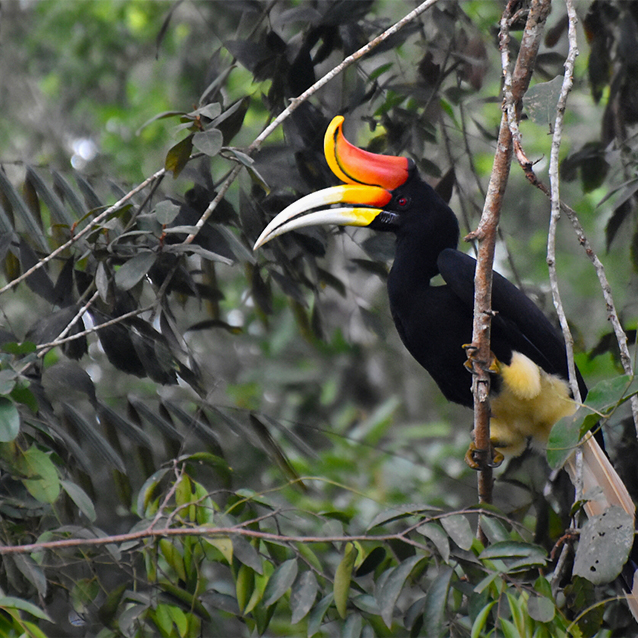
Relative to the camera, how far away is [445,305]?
6.97ft

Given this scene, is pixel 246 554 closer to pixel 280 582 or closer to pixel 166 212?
pixel 280 582

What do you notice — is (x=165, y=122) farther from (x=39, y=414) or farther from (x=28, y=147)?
(x=39, y=414)

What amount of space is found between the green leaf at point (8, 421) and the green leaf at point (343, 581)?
23.5 inches

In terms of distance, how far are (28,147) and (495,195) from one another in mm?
4217

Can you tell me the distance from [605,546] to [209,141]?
1.00m

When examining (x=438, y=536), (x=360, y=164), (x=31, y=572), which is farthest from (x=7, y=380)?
(x=360, y=164)

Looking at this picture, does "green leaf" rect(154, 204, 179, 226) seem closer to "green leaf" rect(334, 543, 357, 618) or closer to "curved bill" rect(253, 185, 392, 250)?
"curved bill" rect(253, 185, 392, 250)

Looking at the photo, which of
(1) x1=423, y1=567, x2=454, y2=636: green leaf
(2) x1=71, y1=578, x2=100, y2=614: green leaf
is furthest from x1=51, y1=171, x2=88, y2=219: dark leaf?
(1) x1=423, y1=567, x2=454, y2=636: green leaf

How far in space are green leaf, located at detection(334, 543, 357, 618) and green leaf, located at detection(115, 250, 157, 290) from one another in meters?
0.66

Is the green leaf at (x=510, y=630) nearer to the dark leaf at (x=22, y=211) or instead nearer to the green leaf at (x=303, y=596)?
the green leaf at (x=303, y=596)

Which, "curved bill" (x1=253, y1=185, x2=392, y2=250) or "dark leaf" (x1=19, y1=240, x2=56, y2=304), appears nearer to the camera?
"dark leaf" (x1=19, y1=240, x2=56, y2=304)

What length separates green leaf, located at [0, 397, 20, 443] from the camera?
4.20 ft

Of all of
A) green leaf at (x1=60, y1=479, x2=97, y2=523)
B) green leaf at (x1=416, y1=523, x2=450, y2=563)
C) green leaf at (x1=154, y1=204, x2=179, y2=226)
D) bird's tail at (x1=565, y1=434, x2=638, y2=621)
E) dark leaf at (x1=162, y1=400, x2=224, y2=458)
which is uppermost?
green leaf at (x1=154, y1=204, x2=179, y2=226)

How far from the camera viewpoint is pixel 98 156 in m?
4.81
